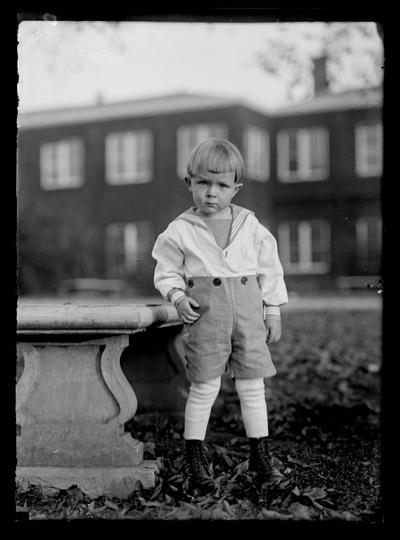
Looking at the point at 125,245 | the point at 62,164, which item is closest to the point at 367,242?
the point at 125,245

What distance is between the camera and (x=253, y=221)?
290cm

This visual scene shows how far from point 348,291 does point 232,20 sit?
18.8 meters

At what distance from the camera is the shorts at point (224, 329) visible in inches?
110

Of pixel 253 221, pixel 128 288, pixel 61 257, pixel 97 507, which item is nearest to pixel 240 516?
pixel 97 507

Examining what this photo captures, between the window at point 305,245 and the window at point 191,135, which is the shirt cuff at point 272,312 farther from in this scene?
the window at point 305,245

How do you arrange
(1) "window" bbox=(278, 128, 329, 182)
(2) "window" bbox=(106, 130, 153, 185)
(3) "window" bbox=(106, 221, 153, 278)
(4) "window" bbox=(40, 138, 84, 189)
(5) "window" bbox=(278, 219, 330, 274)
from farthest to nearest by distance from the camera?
(4) "window" bbox=(40, 138, 84, 189) → (1) "window" bbox=(278, 128, 329, 182) → (2) "window" bbox=(106, 130, 153, 185) → (5) "window" bbox=(278, 219, 330, 274) → (3) "window" bbox=(106, 221, 153, 278)

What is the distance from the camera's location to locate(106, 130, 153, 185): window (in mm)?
21938

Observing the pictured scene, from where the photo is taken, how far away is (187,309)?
2.77m

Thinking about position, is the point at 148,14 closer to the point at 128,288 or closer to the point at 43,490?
the point at 43,490

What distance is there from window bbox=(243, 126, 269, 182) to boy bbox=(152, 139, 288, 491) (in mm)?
17487

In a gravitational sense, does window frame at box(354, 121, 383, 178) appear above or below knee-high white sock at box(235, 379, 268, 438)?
above

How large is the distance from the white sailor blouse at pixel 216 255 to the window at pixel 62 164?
2072 cm

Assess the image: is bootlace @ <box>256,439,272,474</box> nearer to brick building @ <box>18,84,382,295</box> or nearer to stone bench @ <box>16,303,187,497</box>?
stone bench @ <box>16,303,187,497</box>

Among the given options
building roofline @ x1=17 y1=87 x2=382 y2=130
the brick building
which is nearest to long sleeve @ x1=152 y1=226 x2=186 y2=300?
the brick building
